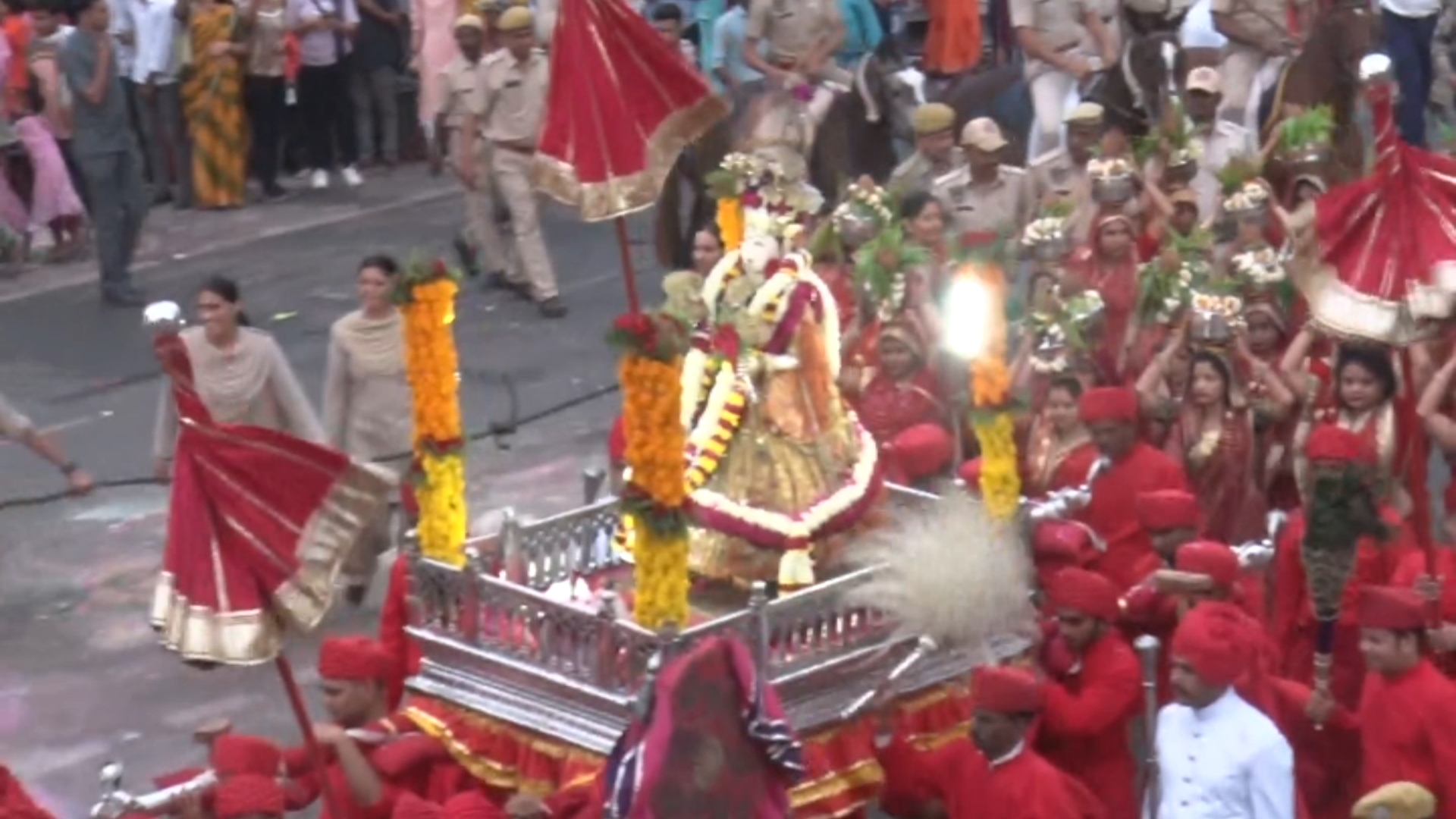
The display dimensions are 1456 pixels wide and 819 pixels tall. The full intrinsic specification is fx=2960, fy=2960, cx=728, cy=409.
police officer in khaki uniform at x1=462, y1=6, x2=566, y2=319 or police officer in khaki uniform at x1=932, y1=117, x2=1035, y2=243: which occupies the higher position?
police officer in khaki uniform at x1=932, y1=117, x2=1035, y2=243

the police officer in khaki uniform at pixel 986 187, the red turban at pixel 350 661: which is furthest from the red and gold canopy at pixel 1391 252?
the police officer in khaki uniform at pixel 986 187

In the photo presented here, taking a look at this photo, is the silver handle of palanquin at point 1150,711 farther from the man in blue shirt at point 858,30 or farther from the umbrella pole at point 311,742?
the man in blue shirt at point 858,30

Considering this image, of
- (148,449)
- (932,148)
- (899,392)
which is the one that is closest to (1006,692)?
(899,392)

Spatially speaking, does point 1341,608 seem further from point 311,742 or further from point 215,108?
point 215,108

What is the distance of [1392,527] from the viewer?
8.76 m

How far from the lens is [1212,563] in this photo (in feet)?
28.7

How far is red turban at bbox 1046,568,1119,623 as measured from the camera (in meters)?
8.77

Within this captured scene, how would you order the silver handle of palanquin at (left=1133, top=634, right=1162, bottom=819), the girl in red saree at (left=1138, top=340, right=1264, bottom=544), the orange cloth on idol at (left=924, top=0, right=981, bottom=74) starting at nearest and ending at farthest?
the silver handle of palanquin at (left=1133, top=634, right=1162, bottom=819) < the girl in red saree at (left=1138, top=340, right=1264, bottom=544) < the orange cloth on idol at (left=924, top=0, right=981, bottom=74)

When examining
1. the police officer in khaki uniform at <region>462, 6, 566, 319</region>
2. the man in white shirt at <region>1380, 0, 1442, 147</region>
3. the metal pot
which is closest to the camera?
the metal pot

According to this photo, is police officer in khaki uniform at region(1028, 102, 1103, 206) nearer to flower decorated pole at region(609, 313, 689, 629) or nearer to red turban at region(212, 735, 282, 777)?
flower decorated pole at region(609, 313, 689, 629)

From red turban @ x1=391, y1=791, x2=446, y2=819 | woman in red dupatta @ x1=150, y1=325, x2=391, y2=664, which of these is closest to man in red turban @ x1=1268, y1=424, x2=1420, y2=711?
red turban @ x1=391, y1=791, x2=446, y2=819

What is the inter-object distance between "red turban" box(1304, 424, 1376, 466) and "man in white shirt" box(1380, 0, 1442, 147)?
8714mm

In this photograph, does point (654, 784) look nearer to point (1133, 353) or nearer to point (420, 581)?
point (420, 581)

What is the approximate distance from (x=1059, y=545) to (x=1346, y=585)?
3.50 feet
